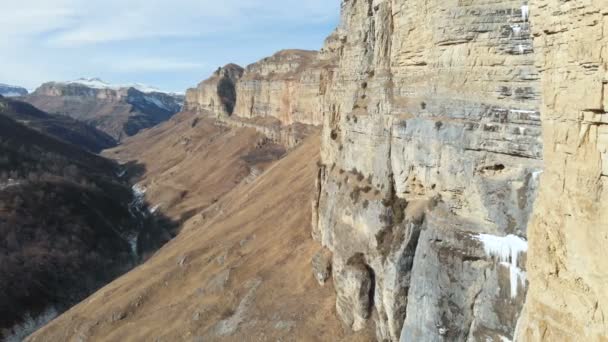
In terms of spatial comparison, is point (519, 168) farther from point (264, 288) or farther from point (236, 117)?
point (236, 117)

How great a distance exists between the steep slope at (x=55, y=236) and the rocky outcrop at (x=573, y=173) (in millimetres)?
56373

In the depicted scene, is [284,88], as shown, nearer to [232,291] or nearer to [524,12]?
[232,291]

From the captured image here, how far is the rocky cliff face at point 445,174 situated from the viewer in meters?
Answer: 16.7

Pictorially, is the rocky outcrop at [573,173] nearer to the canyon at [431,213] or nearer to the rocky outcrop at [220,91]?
the canyon at [431,213]

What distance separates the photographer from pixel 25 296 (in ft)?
187

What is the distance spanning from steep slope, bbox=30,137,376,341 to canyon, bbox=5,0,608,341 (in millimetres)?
175

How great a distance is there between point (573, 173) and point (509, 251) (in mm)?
A: 6015

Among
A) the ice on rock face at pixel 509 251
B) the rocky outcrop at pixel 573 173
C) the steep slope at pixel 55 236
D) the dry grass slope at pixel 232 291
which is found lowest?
the steep slope at pixel 55 236

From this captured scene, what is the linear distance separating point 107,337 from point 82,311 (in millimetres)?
8000

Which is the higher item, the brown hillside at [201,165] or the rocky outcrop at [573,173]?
the rocky outcrop at [573,173]

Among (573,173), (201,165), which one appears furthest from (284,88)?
(573,173)

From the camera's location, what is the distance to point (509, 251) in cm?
1683

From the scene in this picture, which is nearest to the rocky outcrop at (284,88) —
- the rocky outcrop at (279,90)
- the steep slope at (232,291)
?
the rocky outcrop at (279,90)

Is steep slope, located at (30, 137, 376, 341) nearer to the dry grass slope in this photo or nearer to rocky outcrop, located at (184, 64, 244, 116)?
the dry grass slope
